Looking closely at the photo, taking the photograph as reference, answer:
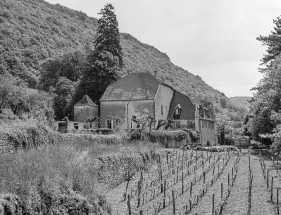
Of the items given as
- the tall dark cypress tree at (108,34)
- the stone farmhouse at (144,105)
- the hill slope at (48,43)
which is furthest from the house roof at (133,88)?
the hill slope at (48,43)

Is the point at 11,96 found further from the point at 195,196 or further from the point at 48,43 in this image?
the point at 48,43

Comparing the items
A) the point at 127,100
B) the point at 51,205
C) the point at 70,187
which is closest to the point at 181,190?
the point at 70,187

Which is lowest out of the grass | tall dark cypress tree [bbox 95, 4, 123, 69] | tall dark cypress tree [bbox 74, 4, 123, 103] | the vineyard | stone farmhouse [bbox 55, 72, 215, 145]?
the vineyard

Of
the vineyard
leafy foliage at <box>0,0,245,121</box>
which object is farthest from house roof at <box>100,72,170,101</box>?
the vineyard

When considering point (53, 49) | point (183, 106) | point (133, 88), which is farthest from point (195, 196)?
point (53, 49)

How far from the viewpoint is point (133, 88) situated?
51.2 metres

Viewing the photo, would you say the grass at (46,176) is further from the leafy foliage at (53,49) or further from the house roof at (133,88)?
the leafy foliage at (53,49)

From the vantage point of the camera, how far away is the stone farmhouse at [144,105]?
49.6 metres

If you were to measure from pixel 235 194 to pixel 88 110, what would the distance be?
35174 millimetres

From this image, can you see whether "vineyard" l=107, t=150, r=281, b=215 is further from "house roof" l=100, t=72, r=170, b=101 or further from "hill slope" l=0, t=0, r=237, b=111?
"hill slope" l=0, t=0, r=237, b=111

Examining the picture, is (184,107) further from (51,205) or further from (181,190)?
(51,205)

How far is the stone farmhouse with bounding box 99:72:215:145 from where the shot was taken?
49625 millimetres

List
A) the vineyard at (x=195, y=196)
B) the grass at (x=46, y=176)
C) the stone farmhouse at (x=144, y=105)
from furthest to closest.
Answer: the stone farmhouse at (x=144, y=105) → the vineyard at (x=195, y=196) → the grass at (x=46, y=176)

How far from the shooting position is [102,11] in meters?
63.2
